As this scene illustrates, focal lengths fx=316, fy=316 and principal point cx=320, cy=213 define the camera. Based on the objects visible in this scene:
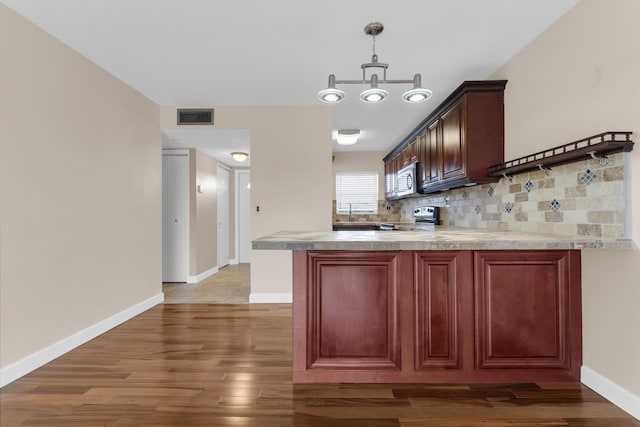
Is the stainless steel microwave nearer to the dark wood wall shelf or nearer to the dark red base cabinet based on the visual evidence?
the dark wood wall shelf

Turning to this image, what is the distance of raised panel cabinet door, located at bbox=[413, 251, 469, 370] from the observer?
6.36 ft

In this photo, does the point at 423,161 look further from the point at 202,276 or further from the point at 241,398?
the point at 202,276

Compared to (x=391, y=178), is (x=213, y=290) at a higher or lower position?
lower

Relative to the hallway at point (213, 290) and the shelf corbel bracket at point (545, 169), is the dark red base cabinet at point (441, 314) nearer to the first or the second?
the shelf corbel bracket at point (545, 169)

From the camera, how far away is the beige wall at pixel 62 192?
2.09 m

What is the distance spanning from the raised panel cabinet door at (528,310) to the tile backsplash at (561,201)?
25 centimetres

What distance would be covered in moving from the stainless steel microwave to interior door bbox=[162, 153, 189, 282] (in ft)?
11.0

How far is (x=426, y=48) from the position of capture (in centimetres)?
251

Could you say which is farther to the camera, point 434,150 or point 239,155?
point 239,155

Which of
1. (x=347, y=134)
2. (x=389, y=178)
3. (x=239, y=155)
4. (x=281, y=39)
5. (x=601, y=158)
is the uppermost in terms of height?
(x=281, y=39)

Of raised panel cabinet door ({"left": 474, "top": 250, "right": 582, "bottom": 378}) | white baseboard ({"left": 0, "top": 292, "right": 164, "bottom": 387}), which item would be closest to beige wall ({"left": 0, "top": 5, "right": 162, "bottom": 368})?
white baseboard ({"left": 0, "top": 292, "right": 164, "bottom": 387})

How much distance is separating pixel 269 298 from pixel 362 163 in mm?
3545

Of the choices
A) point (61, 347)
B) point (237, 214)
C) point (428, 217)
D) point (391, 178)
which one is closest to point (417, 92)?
point (428, 217)

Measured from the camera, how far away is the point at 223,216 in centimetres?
642
